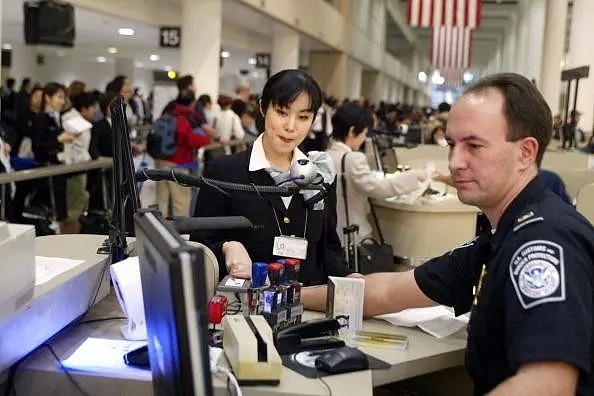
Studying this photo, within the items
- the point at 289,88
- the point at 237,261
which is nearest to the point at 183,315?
Answer: the point at 237,261

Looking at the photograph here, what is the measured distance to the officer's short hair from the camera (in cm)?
184

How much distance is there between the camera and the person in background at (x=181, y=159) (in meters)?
8.03

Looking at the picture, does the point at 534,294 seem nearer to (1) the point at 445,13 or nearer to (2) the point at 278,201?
(2) the point at 278,201

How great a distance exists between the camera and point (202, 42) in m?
11.4

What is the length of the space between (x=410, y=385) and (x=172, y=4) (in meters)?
11.6

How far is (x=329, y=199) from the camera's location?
9.83ft

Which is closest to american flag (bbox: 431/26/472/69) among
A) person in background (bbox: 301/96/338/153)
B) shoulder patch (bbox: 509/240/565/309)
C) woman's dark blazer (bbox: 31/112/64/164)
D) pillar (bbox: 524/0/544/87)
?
pillar (bbox: 524/0/544/87)

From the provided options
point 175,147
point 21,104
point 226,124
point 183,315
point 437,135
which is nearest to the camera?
point 183,315

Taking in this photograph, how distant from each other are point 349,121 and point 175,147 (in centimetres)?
320

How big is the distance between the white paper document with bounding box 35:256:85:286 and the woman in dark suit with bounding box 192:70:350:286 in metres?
0.55

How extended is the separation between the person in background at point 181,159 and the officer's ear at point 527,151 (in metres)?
6.36

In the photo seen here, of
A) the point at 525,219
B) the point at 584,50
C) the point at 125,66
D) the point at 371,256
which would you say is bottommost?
the point at 371,256

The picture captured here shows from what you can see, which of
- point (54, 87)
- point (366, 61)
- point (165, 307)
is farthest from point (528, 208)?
point (366, 61)

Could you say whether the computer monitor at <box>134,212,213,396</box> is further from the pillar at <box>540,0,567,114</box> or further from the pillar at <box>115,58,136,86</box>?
the pillar at <box>115,58,136,86</box>
